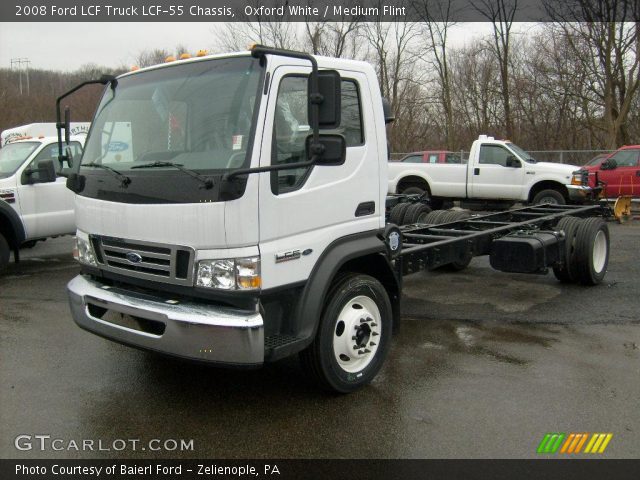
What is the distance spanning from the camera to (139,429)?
3.74m

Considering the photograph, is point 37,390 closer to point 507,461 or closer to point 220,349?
point 220,349

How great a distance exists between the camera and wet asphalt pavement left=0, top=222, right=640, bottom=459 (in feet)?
11.8

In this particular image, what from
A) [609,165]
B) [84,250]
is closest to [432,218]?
[84,250]

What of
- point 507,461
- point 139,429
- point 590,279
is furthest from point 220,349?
point 590,279

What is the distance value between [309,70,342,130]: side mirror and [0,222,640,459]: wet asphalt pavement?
203 centimetres

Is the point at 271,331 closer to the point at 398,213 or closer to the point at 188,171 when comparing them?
the point at 188,171

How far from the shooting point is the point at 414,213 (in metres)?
9.34

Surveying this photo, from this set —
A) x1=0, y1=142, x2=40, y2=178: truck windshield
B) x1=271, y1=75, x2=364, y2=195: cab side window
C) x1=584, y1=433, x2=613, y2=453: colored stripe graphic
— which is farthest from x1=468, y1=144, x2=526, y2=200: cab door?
x1=271, y1=75, x2=364, y2=195: cab side window

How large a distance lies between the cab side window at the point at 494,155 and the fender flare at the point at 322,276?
474 inches

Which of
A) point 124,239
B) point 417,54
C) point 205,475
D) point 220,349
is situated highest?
point 417,54

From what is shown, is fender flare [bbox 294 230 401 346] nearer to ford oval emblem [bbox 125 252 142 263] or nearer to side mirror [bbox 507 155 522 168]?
ford oval emblem [bbox 125 252 142 263]

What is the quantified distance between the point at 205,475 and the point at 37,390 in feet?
6.30

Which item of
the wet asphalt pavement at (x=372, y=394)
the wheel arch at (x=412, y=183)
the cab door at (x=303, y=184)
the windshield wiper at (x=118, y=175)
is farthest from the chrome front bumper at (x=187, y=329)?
the wheel arch at (x=412, y=183)

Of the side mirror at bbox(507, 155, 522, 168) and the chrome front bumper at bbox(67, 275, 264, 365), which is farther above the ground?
the side mirror at bbox(507, 155, 522, 168)
